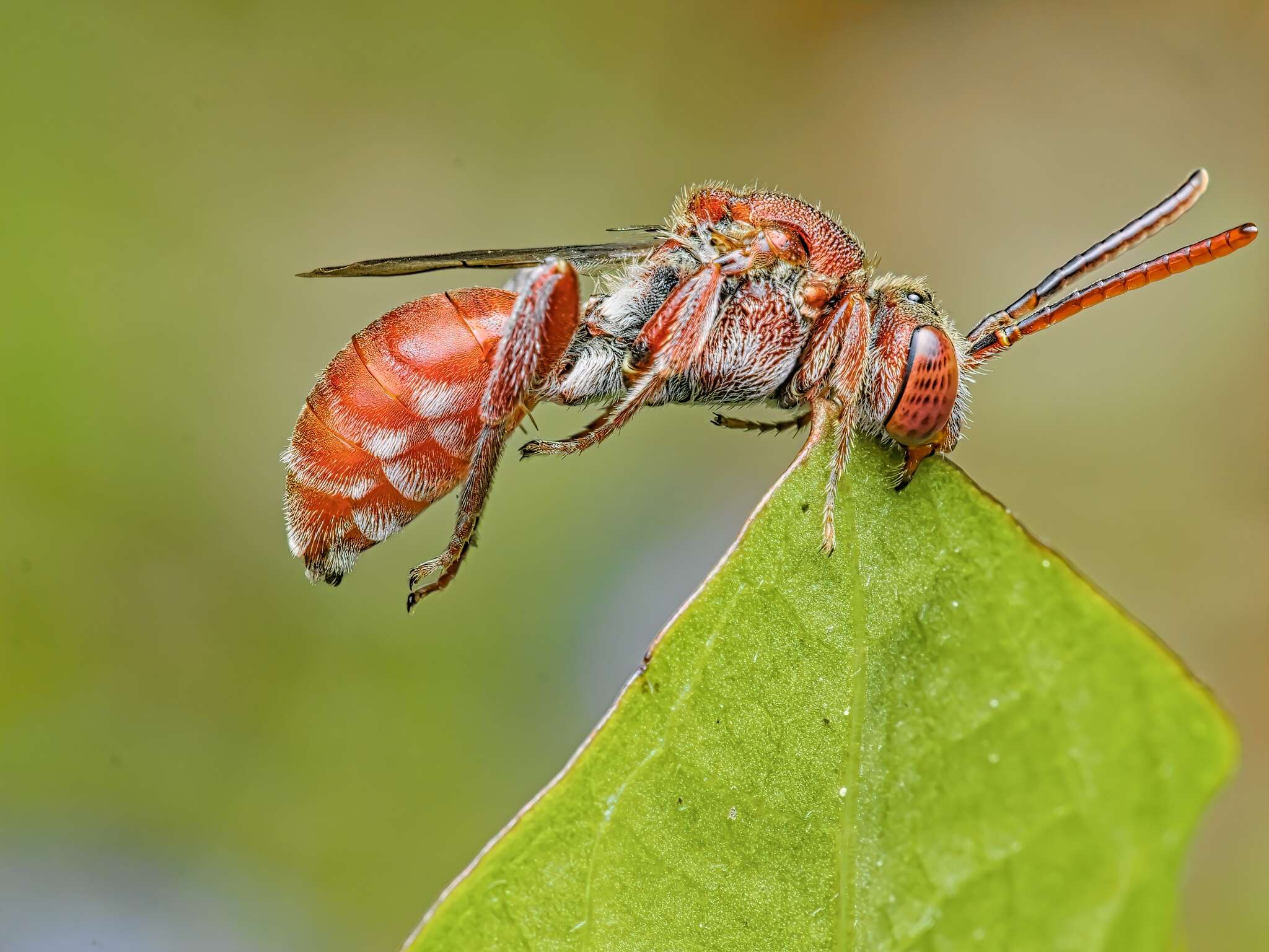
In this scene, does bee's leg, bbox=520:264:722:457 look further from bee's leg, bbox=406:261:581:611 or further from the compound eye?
the compound eye

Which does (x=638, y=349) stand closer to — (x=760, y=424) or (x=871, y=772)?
(x=760, y=424)

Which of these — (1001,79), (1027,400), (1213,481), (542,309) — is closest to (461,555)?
(542,309)

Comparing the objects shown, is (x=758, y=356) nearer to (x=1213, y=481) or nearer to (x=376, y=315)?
(x=376, y=315)

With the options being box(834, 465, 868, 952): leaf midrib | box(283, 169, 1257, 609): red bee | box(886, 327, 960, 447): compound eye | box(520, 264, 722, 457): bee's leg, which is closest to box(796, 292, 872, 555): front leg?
box(283, 169, 1257, 609): red bee

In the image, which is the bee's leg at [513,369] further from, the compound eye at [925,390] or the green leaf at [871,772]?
the green leaf at [871,772]

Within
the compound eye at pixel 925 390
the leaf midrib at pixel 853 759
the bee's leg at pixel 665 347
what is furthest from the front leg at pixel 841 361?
the leaf midrib at pixel 853 759

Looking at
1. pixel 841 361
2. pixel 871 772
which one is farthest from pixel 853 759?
pixel 841 361

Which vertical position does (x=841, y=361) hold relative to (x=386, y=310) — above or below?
above
